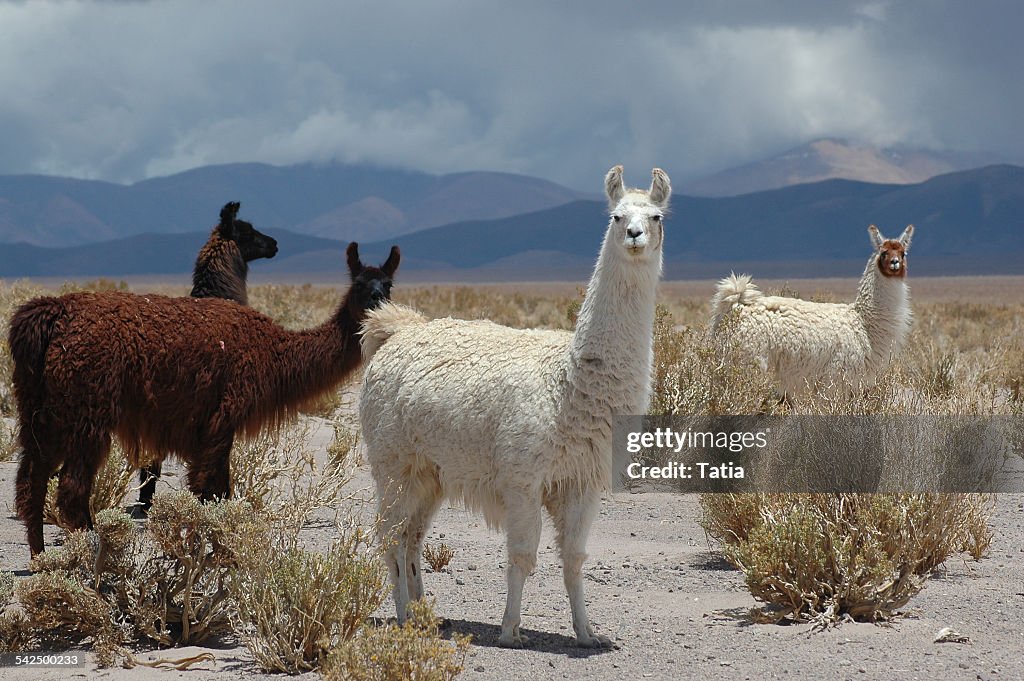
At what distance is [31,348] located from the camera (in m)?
6.21

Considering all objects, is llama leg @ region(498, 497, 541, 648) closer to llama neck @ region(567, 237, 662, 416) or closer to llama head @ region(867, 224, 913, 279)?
llama neck @ region(567, 237, 662, 416)

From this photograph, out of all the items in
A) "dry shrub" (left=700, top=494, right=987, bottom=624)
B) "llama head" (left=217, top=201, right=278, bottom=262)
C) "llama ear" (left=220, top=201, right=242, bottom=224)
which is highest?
"llama ear" (left=220, top=201, right=242, bottom=224)

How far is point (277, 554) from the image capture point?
5.46 metres

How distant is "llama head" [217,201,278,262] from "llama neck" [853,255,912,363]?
515 cm

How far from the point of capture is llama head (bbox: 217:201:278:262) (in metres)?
9.34

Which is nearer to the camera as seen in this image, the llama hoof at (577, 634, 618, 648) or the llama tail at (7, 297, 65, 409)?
the llama hoof at (577, 634, 618, 648)

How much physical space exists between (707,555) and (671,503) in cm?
169

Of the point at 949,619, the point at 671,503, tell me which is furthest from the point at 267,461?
the point at 949,619

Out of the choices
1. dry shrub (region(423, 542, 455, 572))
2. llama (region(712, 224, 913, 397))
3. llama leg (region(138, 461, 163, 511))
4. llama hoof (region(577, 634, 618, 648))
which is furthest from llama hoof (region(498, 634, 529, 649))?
llama (region(712, 224, 913, 397))

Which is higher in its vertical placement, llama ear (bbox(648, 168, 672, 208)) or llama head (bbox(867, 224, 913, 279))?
llama head (bbox(867, 224, 913, 279))

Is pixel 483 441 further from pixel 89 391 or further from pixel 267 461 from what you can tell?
pixel 267 461

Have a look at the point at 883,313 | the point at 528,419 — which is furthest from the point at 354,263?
the point at 883,313

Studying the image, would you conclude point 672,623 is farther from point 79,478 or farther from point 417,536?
point 79,478

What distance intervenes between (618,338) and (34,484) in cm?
300
